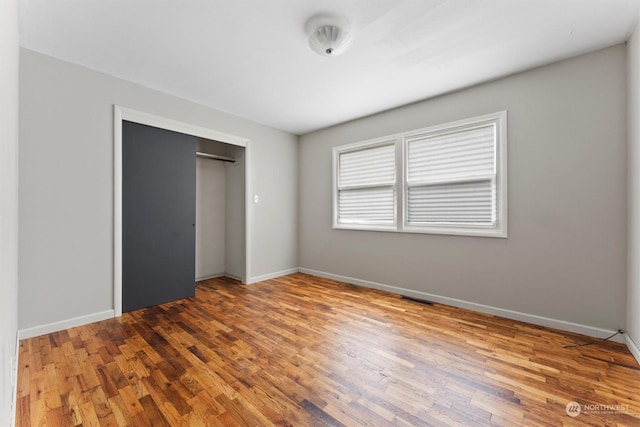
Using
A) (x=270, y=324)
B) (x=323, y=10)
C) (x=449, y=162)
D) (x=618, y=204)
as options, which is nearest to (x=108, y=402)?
(x=270, y=324)

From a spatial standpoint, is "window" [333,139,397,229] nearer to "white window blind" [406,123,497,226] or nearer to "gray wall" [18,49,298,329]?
"white window blind" [406,123,497,226]

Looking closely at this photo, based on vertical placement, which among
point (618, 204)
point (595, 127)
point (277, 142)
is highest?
point (277, 142)

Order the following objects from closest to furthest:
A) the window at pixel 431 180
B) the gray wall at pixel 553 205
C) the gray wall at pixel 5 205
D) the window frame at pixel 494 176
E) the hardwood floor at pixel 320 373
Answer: the gray wall at pixel 5 205 < the hardwood floor at pixel 320 373 < the gray wall at pixel 553 205 < the window frame at pixel 494 176 < the window at pixel 431 180

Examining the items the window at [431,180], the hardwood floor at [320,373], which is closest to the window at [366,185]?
the window at [431,180]

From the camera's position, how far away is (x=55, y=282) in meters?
2.54

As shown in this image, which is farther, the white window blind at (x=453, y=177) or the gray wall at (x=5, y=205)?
the white window blind at (x=453, y=177)

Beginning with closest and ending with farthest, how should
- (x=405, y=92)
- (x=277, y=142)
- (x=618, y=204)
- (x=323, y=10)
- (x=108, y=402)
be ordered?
(x=108, y=402), (x=323, y=10), (x=618, y=204), (x=405, y=92), (x=277, y=142)

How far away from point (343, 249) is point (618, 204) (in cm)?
312

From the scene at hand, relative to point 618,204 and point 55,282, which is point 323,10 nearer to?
point 618,204

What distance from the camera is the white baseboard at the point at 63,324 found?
237 centimetres

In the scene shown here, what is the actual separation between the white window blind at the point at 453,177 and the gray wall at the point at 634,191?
3.30 ft

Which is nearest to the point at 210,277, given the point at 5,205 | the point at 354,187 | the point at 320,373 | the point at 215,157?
the point at 215,157

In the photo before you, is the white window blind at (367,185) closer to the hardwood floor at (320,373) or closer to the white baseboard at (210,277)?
the hardwood floor at (320,373)

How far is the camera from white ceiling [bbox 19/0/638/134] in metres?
1.93
